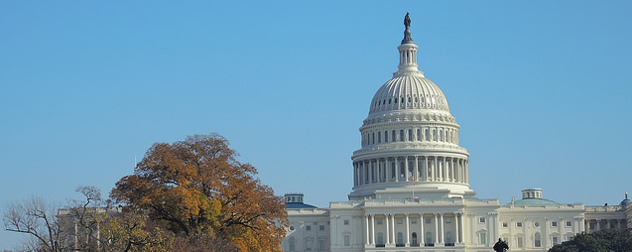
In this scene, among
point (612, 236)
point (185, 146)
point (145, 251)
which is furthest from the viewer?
point (612, 236)

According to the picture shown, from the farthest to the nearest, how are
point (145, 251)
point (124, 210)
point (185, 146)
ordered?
point (185, 146), point (124, 210), point (145, 251)

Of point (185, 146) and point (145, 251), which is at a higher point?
point (185, 146)

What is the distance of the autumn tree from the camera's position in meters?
106

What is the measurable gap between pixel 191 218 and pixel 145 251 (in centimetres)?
1655

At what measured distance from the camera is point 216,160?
110125mm

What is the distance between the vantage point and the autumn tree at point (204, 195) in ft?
348

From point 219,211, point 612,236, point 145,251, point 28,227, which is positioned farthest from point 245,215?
point 612,236

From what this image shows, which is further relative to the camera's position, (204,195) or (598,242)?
(598,242)

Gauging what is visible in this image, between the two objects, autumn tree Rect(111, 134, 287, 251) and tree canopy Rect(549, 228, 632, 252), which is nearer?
autumn tree Rect(111, 134, 287, 251)

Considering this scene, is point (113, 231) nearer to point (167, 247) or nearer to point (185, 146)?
point (167, 247)

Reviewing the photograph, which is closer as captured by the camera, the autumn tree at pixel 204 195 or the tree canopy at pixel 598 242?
the autumn tree at pixel 204 195

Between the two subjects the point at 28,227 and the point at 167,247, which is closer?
the point at 28,227

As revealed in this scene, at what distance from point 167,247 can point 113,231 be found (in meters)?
6.70

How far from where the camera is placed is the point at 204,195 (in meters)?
107
